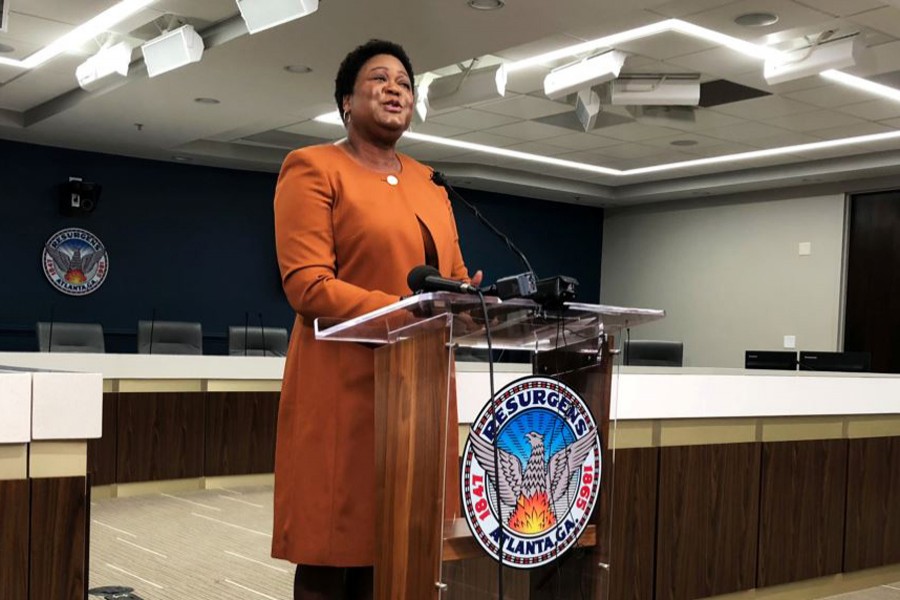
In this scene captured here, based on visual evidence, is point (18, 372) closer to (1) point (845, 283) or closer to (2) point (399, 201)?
(2) point (399, 201)

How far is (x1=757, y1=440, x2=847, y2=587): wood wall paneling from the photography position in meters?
3.29

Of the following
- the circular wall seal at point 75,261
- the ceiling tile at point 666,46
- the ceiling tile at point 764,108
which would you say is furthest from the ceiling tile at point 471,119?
the circular wall seal at point 75,261

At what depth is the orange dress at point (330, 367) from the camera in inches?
60.7

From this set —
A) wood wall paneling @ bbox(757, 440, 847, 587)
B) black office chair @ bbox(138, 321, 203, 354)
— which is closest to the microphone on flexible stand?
wood wall paneling @ bbox(757, 440, 847, 587)

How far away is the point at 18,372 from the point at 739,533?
7.55 ft

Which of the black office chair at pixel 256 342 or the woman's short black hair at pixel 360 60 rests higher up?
the woman's short black hair at pixel 360 60

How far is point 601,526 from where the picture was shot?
4.66 ft

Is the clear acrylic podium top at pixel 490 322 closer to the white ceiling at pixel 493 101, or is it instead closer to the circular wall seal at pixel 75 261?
the white ceiling at pixel 493 101

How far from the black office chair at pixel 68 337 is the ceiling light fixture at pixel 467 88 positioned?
2.97 m

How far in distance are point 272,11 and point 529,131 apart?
4075 millimetres

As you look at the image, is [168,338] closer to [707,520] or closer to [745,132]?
[745,132]

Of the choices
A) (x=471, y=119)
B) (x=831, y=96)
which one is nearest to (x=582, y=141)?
(x=471, y=119)

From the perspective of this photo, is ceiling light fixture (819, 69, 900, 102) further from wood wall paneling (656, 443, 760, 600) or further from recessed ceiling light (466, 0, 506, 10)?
wood wall paneling (656, 443, 760, 600)

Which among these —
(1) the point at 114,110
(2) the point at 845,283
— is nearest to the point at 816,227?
(2) the point at 845,283
